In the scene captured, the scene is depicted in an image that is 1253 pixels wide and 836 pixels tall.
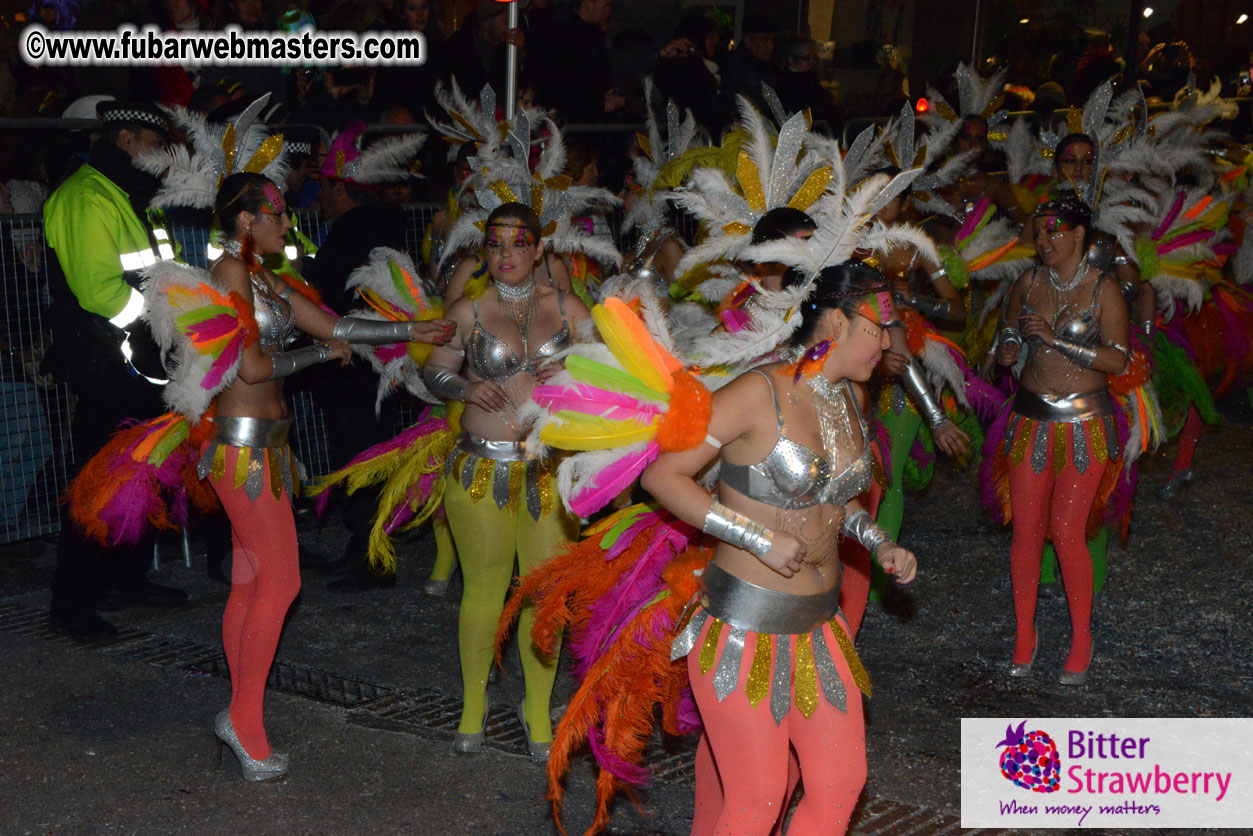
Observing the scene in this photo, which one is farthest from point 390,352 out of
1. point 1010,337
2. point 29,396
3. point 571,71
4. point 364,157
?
point 571,71

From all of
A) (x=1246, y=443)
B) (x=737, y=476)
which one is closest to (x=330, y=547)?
(x=737, y=476)

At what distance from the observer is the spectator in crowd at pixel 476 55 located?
8844 millimetres

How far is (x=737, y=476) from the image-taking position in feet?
10.3

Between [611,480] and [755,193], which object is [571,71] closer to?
[755,193]

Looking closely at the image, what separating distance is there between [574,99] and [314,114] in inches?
81.9

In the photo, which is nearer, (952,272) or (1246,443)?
(952,272)

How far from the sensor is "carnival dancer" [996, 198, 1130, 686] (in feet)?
16.5

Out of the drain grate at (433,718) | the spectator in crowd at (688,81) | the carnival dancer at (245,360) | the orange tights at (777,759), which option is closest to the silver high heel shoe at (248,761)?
the carnival dancer at (245,360)

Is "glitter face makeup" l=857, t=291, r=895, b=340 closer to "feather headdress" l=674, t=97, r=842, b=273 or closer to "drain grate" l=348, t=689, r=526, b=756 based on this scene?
"feather headdress" l=674, t=97, r=842, b=273

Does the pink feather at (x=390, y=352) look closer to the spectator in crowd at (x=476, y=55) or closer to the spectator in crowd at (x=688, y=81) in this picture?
the spectator in crowd at (x=476, y=55)

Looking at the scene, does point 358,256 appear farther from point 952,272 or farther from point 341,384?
point 952,272

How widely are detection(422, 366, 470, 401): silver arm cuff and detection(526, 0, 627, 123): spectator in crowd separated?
204 inches

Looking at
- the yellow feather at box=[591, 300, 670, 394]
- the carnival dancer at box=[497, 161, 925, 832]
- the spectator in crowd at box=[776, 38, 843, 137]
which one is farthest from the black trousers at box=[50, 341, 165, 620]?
the spectator in crowd at box=[776, 38, 843, 137]

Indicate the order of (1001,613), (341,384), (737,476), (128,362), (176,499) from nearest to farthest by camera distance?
(737,476), (176,499), (128,362), (1001,613), (341,384)
